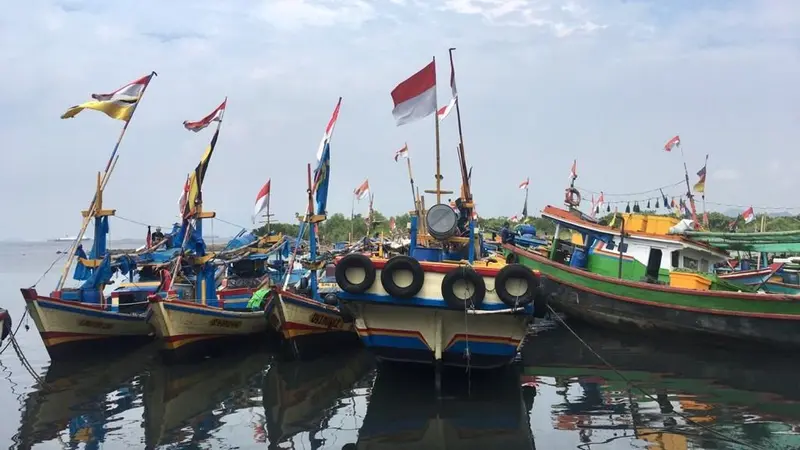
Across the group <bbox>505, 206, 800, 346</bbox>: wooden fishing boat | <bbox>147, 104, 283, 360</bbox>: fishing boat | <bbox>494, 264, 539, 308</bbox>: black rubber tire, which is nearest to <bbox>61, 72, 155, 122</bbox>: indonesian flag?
<bbox>147, 104, 283, 360</bbox>: fishing boat

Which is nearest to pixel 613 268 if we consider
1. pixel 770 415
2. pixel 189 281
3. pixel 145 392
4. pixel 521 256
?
pixel 521 256

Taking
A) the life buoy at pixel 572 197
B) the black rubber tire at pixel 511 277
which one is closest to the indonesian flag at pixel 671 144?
the life buoy at pixel 572 197

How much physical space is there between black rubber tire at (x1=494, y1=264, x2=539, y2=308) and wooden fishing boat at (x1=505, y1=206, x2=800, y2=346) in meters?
8.31

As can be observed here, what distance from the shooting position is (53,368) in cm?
1548

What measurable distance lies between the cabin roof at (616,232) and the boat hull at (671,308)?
69.2 inches

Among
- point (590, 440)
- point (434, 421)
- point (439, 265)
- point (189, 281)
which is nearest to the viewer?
point (590, 440)

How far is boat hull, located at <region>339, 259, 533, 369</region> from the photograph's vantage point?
1202 centimetres

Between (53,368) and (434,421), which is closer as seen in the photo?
(434,421)

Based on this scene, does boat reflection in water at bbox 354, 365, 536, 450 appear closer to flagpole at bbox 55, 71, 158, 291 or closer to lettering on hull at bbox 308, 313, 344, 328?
lettering on hull at bbox 308, 313, 344, 328

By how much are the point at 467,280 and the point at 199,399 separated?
6.07 meters

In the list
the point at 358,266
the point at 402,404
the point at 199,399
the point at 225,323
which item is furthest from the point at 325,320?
the point at 402,404

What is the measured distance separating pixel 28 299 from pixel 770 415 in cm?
1623

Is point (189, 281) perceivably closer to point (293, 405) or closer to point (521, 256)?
point (293, 405)

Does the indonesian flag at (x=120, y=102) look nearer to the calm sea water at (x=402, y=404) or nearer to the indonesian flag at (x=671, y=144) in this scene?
the calm sea water at (x=402, y=404)
